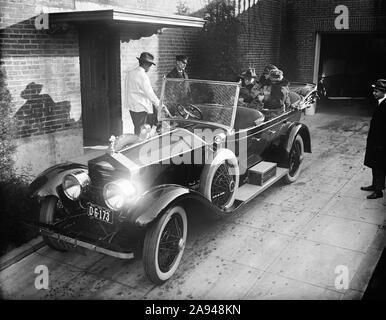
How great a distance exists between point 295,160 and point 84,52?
4511mm

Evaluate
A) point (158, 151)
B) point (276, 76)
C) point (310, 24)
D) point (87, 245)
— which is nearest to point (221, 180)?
point (158, 151)

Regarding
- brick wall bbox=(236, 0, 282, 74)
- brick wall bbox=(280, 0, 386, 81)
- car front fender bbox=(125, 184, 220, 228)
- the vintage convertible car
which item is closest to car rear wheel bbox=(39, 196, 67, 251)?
the vintage convertible car

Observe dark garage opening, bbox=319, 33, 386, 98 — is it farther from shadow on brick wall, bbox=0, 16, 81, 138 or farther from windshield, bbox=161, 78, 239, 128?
windshield, bbox=161, 78, 239, 128

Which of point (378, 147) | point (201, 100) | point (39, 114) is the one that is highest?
point (201, 100)

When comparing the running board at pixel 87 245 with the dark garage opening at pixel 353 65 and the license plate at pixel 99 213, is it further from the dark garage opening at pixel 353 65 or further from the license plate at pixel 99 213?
the dark garage opening at pixel 353 65

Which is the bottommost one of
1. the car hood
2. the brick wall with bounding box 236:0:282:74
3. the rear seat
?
the car hood

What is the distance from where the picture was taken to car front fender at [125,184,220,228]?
11.1 ft

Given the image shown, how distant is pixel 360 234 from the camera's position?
15.1 ft

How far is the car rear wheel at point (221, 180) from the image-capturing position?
436 cm

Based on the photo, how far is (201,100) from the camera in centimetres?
510

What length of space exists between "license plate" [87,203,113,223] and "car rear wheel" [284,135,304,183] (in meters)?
3.36

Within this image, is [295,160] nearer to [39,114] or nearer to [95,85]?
[39,114]
